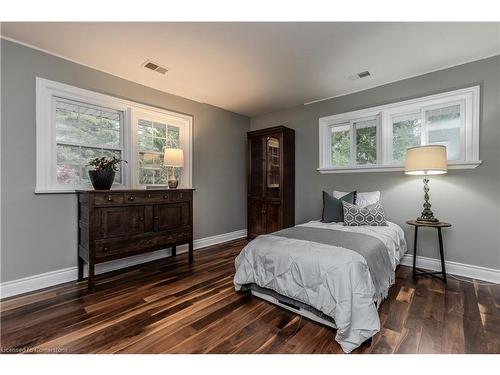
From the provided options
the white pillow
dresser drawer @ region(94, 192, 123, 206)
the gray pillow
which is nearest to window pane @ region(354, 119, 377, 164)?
the white pillow

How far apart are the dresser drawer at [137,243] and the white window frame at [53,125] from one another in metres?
0.78

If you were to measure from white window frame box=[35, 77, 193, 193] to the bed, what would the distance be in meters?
2.11

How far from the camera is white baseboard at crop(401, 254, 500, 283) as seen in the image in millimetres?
2578

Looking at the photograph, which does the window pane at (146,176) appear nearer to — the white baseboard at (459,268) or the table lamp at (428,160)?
the table lamp at (428,160)

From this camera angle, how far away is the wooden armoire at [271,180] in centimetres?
407

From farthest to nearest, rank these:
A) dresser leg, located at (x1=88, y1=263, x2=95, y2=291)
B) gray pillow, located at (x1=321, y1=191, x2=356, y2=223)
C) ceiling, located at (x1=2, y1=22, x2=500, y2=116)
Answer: gray pillow, located at (x1=321, y1=191, x2=356, y2=223) < dresser leg, located at (x1=88, y1=263, x2=95, y2=291) < ceiling, located at (x1=2, y1=22, x2=500, y2=116)

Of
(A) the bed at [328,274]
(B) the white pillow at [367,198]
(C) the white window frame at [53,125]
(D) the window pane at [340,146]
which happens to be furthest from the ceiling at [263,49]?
(A) the bed at [328,274]

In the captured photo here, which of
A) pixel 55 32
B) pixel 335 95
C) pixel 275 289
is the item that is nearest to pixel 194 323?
pixel 275 289

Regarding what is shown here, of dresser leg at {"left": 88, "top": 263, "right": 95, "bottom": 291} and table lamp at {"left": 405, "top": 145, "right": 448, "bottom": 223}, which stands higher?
table lamp at {"left": 405, "top": 145, "right": 448, "bottom": 223}

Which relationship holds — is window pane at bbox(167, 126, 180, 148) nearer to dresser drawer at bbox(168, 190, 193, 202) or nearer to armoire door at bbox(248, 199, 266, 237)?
dresser drawer at bbox(168, 190, 193, 202)

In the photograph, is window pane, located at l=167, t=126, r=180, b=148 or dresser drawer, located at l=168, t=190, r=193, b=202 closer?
dresser drawer, located at l=168, t=190, r=193, b=202

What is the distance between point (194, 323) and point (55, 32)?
2.92 metres

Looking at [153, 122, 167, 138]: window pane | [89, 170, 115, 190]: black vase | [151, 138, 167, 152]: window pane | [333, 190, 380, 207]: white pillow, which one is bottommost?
[333, 190, 380, 207]: white pillow

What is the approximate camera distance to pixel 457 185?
2791 mm
